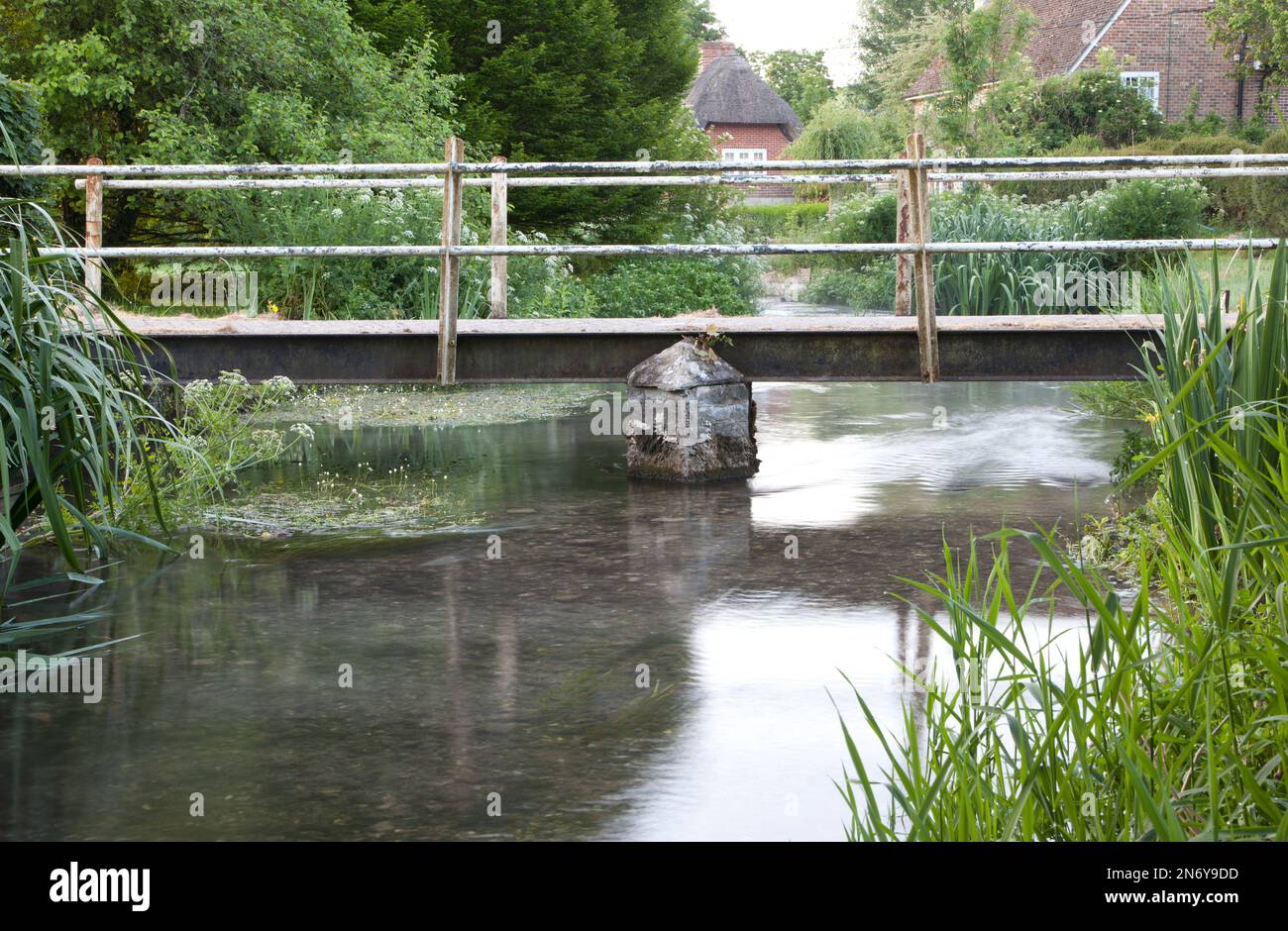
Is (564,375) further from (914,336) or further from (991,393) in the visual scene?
(991,393)

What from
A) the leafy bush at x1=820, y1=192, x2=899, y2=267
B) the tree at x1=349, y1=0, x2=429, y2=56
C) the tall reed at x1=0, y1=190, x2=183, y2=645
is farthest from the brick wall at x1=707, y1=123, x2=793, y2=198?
the tall reed at x1=0, y1=190, x2=183, y2=645

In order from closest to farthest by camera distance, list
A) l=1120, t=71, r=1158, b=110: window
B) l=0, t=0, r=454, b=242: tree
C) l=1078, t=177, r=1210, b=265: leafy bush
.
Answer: l=0, t=0, r=454, b=242: tree < l=1078, t=177, r=1210, b=265: leafy bush < l=1120, t=71, r=1158, b=110: window

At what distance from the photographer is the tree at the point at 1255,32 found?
1262 inches

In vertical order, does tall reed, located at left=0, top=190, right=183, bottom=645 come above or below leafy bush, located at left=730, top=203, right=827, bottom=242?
below

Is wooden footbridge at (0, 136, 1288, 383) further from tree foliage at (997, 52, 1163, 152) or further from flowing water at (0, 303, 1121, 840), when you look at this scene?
tree foliage at (997, 52, 1163, 152)

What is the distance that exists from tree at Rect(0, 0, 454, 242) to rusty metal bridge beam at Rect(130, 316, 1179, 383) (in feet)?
21.7

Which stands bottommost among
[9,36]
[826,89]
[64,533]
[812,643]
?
[812,643]

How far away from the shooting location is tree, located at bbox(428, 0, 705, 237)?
21359 millimetres

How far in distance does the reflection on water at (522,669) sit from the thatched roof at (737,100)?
49.7 m

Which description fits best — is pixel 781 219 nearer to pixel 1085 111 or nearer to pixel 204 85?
pixel 1085 111

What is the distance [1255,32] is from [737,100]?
2750 cm

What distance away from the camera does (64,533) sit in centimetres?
559

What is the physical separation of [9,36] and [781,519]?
11.8 m
